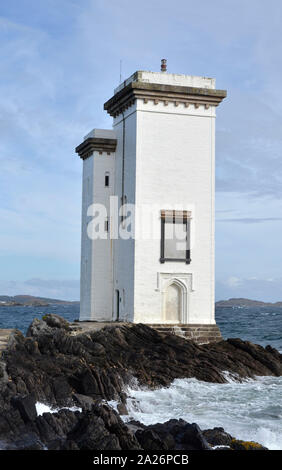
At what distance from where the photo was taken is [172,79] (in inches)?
1028

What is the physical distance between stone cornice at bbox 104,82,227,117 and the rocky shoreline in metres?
8.71

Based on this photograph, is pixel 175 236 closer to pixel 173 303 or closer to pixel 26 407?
pixel 173 303

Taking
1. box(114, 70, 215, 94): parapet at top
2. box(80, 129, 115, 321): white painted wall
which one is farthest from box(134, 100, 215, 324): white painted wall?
box(80, 129, 115, 321): white painted wall

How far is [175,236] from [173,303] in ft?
8.51

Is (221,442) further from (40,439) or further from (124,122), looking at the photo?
(124,122)

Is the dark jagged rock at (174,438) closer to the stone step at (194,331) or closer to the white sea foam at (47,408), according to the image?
the white sea foam at (47,408)

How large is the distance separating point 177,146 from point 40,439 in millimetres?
15760

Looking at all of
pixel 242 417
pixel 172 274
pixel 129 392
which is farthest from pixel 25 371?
pixel 172 274

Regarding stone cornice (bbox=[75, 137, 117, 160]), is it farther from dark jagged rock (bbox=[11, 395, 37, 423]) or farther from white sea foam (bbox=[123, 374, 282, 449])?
dark jagged rock (bbox=[11, 395, 37, 423])

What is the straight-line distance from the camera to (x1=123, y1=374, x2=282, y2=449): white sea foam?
14.9 m

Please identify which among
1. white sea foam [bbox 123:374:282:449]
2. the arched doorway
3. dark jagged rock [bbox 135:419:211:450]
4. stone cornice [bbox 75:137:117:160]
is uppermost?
stone cornice [bbox 75:137:117:160]

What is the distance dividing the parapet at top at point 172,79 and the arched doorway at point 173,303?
7.83 metres

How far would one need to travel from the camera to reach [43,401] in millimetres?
15477

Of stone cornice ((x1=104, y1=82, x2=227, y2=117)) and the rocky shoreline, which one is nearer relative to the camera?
the rocky shoreline
